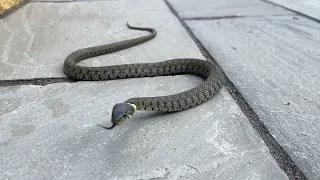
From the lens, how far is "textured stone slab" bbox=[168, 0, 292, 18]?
14.3ft

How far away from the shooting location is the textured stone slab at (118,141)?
5.07 ft

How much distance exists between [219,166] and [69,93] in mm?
1121

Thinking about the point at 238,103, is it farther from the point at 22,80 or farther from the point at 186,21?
the point at 186,21

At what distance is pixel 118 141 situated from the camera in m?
1.77

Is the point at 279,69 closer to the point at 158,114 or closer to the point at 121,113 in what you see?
the point at 158,114

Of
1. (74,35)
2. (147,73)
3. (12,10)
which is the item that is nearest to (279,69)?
(147,73)

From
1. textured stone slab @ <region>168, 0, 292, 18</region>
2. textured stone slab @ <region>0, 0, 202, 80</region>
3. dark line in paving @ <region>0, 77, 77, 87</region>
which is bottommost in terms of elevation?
textured stone slab @ <region>168, 0, 292, 18</region>

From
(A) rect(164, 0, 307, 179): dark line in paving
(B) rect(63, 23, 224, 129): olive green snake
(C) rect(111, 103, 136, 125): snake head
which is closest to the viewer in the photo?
(A) rect(164, 0, 307, 179): dark line in paving

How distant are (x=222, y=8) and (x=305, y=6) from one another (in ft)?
3.45

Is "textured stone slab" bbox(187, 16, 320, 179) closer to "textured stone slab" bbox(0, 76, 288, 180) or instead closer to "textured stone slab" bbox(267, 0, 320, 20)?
"textured stone slab" bbox(0, 76, 288, 180)

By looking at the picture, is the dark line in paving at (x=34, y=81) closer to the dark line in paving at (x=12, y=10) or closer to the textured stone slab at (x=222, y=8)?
the dark line in paving at (x=12, y=10)

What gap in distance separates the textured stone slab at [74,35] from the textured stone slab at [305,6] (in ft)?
5.08

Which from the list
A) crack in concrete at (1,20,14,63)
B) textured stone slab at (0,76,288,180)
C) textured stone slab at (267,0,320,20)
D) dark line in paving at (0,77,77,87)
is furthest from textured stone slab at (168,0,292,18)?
textured stone slab at (0,76,288,180)

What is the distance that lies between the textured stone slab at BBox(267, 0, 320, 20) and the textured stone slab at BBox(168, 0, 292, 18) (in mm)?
183
